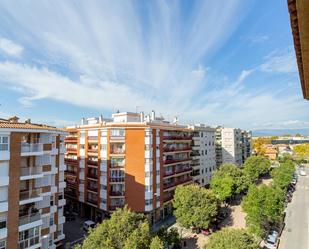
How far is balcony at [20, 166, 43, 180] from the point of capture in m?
23.2

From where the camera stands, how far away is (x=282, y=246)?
33844 millimetres

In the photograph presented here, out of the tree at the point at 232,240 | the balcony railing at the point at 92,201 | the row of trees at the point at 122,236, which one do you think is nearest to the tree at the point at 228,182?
the balcony railing at the point at 92,201

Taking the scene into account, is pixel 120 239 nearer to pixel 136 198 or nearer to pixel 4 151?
pixel 4 151

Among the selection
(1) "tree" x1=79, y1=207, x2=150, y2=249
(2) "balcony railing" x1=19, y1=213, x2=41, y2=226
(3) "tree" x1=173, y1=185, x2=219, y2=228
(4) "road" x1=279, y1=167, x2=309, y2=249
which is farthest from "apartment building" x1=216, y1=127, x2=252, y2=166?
(2) "balcony railing" x1=19, y1=213, x2=41, y2=226

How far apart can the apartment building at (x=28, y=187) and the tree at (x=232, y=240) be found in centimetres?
1634

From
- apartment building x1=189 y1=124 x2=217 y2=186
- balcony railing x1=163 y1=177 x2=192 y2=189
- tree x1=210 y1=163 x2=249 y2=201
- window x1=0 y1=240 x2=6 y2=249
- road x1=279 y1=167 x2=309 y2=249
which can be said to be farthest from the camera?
apartment building x1=189 y1=124 x2=217 y2=186

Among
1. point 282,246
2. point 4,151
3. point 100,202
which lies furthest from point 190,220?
point 4,151

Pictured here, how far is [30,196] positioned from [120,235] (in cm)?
924

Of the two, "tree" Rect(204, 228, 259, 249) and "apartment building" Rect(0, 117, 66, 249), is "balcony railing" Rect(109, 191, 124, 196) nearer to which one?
"apartment building" Rect(0, 117, 66, 249)

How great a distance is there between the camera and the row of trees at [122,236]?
69.9 feet

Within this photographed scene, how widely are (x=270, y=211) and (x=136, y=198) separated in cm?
1974

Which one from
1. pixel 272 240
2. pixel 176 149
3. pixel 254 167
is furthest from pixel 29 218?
pixel 254 167

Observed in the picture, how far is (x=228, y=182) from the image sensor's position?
4856 centimetres

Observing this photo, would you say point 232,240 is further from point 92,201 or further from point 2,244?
point 92,201
